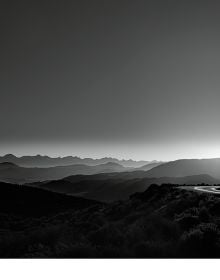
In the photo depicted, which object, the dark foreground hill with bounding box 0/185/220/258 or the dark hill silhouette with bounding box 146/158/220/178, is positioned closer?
the dark foreground hill with bounding box 0/185/220/258

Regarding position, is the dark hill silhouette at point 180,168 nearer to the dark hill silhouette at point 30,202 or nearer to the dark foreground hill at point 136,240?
the dark hill silhouette at point 30,202

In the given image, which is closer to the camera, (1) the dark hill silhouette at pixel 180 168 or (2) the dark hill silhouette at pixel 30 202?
(2) the dark hill silhouette at pixel 30 202

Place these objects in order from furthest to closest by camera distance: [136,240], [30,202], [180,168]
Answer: [180,168]
[30,202]
[136,240]

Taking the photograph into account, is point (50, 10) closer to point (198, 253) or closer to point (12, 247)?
point (12, 247)

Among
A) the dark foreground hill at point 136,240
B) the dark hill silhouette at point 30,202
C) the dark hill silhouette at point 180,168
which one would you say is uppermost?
the dark hill silhouette at point 180,168

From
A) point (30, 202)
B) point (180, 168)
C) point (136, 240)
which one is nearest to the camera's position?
point (136, 240)

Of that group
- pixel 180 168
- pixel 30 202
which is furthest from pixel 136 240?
pixel 180 168

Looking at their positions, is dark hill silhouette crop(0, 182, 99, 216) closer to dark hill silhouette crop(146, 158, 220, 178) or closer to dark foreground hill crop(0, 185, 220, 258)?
dark hill silhouette crop(146, 158, 220, 178)

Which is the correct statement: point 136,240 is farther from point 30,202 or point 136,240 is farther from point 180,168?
point 180,168

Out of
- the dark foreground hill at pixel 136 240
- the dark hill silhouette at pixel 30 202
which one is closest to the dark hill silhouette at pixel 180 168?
the dark hill silhouette at pixel 30 202

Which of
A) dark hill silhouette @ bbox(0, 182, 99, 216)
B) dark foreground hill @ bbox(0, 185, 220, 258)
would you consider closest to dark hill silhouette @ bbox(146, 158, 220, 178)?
dark hill silhouette @ bbox(0, 182, 99, 216)
